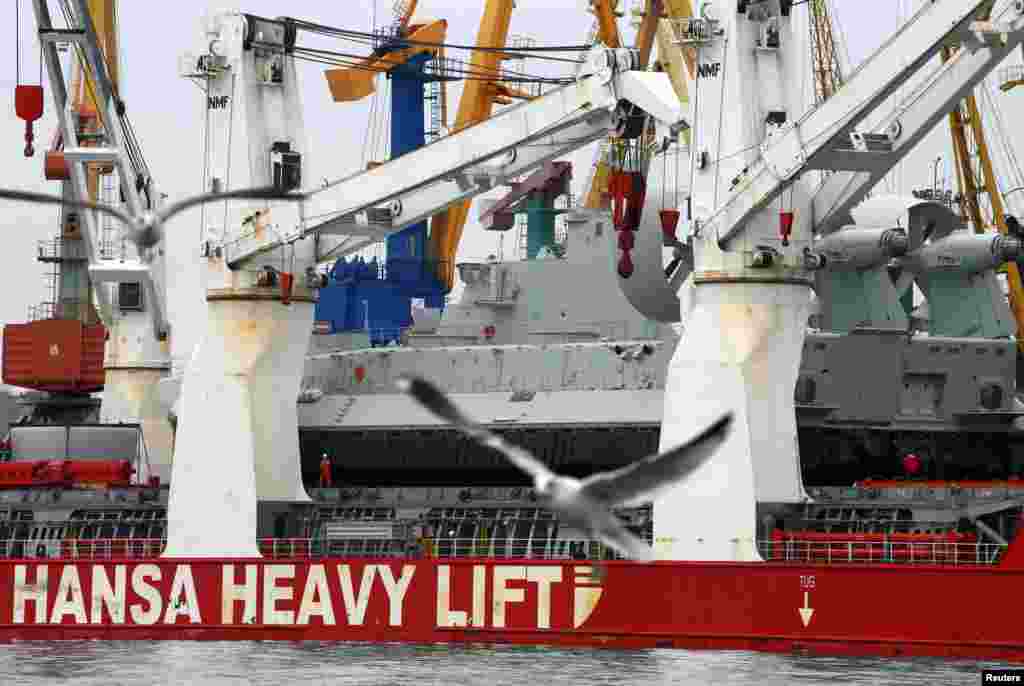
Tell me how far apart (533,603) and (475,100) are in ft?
71.7

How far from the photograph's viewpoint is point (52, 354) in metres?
64.8

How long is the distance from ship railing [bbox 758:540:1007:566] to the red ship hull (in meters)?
0.91

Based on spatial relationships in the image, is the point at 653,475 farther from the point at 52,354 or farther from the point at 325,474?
the point at 52,354

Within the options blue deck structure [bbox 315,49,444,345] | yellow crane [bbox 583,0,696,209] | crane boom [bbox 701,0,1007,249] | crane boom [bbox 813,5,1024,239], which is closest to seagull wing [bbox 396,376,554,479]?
crane boom [bbox 701,0,1007,249]

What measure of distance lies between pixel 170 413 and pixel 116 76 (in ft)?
63.3

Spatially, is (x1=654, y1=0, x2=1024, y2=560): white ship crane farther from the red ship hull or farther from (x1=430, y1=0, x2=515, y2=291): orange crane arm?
(x1=430, y1=0, x2=515, y2=291): orange crane arm

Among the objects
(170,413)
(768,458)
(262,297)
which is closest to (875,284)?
(768,458)

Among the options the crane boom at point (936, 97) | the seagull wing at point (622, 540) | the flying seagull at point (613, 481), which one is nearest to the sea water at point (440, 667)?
the crane boom at point (936, 97)

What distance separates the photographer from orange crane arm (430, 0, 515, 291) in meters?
56.9

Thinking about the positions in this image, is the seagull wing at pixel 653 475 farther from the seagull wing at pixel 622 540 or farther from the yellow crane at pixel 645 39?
the yellow crane at pixel 645 39

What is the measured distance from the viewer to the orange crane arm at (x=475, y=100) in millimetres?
56875

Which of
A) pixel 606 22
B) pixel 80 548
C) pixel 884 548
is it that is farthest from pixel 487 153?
pixel 606 22

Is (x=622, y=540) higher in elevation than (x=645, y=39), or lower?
Answer: lower

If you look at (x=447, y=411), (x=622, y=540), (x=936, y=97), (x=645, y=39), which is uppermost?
(x=645, y=39)
